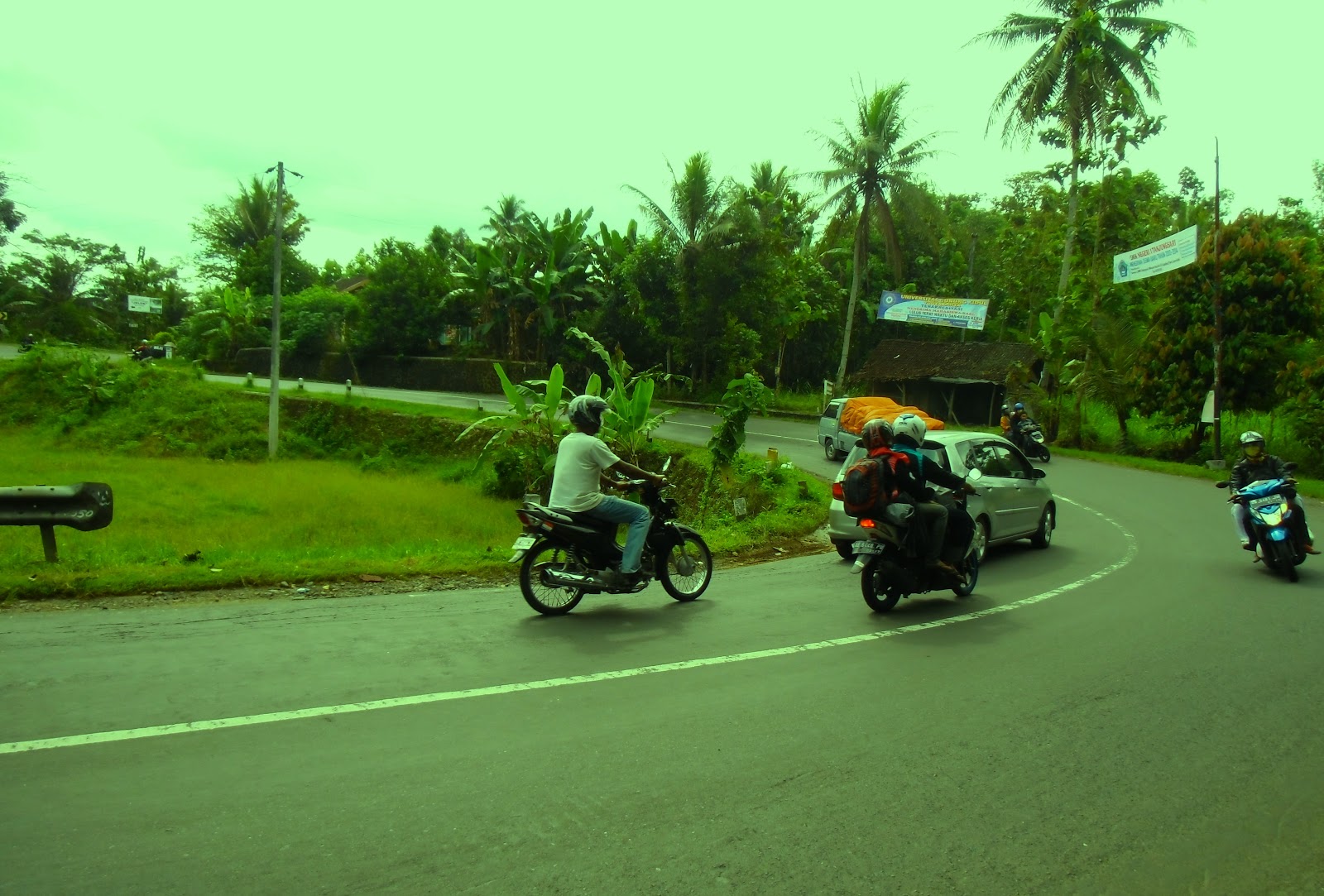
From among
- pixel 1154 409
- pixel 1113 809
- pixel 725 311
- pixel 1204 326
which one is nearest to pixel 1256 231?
pixel 1204 326

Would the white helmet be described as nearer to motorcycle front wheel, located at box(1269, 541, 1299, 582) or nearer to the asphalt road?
the asphalt road

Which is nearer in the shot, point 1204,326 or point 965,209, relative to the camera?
point 1204,326

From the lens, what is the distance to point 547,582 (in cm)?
817

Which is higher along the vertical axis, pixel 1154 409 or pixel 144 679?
pixel 1154 409

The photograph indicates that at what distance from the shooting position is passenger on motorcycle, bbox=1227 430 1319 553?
1105cm

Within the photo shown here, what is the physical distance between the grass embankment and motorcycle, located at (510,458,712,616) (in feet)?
5.98

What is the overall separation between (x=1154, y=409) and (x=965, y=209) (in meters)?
34.7

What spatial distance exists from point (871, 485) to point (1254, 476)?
5777 mm

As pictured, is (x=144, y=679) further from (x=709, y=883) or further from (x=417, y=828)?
(x=709, y=883)

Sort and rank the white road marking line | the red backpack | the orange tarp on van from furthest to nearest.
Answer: the orange tarp on van
the red backpack
the white road marking line

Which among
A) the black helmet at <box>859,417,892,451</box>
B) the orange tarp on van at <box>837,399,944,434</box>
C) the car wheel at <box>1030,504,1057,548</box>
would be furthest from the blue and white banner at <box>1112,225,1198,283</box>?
the black helmet at <box>859,417,892,451</box>

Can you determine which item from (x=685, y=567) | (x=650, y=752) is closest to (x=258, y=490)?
(x=685, y=567)

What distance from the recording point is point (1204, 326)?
28562 mm

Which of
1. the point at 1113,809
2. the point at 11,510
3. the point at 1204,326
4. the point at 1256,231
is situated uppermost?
the point at 1256,231
